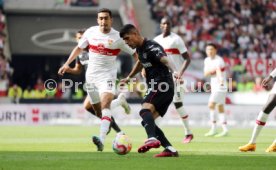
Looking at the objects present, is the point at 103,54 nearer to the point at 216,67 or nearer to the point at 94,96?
the point at 94,96

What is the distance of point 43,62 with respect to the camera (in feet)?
132

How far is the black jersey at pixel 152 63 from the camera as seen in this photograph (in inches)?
476

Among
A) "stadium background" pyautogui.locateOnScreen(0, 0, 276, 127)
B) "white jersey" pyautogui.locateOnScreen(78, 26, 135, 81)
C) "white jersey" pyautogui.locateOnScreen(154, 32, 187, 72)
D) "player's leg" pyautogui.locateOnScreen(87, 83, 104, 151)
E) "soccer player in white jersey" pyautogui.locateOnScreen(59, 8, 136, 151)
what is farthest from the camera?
"stadium background" pyautogui.locateOnScreen(0, 0, 276, 127)

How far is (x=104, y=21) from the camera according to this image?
45.8ft

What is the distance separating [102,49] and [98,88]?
700 millimetres

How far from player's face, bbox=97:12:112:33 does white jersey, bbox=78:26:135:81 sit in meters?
0.12

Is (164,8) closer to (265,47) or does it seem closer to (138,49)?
(265,47)

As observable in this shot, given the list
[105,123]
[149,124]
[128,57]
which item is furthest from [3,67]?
[149,124]

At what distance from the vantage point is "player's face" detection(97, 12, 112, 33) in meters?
13.8

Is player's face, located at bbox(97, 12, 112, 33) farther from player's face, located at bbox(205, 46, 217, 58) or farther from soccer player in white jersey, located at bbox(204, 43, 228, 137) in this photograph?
player's face, located at bbox(205, 46, 217, 58)

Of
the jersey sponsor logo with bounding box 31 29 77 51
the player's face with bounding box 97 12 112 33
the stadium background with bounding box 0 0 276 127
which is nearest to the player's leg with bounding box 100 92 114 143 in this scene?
the player's face with bounding box 97 12 112 33

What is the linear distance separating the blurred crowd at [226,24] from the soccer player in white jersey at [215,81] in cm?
1339

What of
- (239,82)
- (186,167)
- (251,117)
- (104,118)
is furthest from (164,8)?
(186,167)

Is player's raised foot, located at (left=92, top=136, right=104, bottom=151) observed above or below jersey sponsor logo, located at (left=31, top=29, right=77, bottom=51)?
below
